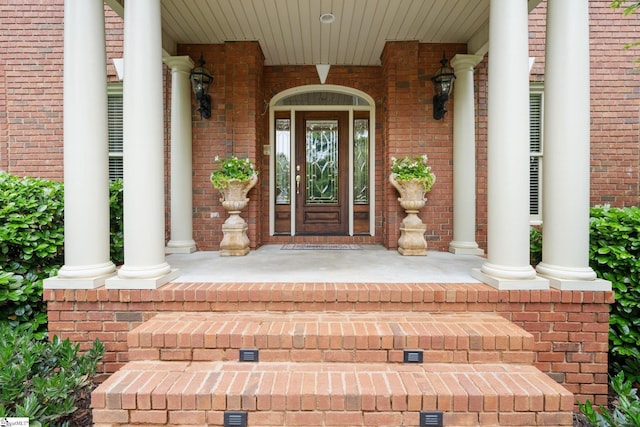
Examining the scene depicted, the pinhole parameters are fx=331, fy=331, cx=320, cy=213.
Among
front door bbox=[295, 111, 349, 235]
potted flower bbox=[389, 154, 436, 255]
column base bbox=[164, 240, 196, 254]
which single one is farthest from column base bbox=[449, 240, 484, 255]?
column base bbox=[164, 240, 196, 254]

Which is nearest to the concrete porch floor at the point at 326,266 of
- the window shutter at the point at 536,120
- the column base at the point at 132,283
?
the column base at the point at 132,283

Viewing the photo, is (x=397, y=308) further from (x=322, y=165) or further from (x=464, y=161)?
(x=322, y=165)

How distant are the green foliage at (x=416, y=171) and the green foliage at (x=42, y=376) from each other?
347cm

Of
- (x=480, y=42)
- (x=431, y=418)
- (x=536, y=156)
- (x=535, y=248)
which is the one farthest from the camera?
(x=536, y=156)

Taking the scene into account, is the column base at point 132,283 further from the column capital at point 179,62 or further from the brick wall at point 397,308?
the column capital at point 179,62

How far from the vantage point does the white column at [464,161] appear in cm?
426

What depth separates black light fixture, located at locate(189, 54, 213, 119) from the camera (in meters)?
4.11

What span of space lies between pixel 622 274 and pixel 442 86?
8.83ft

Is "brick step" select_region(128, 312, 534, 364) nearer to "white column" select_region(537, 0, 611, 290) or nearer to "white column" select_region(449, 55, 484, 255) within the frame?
"white column" select_region(537, 0, 611, 290)

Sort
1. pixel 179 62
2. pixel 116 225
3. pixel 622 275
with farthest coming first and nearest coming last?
1. pixel 179 62
2. pixel 116 225
3. pixel 622 275

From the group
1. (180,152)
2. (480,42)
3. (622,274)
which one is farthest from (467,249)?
(180,152)

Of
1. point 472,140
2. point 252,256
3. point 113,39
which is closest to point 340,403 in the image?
point 252,256

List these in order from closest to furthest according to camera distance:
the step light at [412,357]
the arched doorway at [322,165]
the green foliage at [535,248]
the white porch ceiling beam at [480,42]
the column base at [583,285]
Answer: the step light at [412,357] → the column base at [583,285] → the green foliage at [535,248] → the white porch ceiling beam at [480,42] → the arched doorway at [322,165]

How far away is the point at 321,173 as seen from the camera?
5.27 metres
